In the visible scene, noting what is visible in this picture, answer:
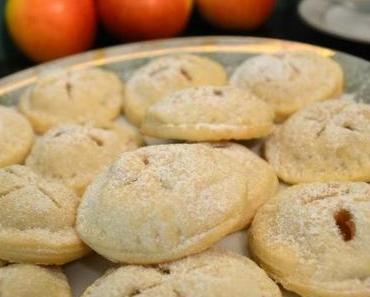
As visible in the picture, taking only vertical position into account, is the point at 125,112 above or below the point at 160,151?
below

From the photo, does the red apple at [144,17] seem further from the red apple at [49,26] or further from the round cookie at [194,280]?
the round cookie at [194,280]

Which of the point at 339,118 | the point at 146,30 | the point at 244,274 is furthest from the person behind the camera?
the point at 146,30

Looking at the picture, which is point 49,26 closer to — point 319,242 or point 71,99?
point 71,99

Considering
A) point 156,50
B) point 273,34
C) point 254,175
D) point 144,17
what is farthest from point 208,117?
point 273,34

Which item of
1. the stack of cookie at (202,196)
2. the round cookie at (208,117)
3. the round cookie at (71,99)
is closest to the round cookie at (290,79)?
the stack of cookie at (202,196)

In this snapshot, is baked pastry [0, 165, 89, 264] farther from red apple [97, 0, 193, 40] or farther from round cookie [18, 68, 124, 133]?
red apple [97, 0, 193, 40]

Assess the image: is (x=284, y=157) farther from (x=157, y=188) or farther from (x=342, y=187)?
(x=157, y=188)

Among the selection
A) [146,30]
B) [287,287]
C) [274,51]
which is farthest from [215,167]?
[146,30]
